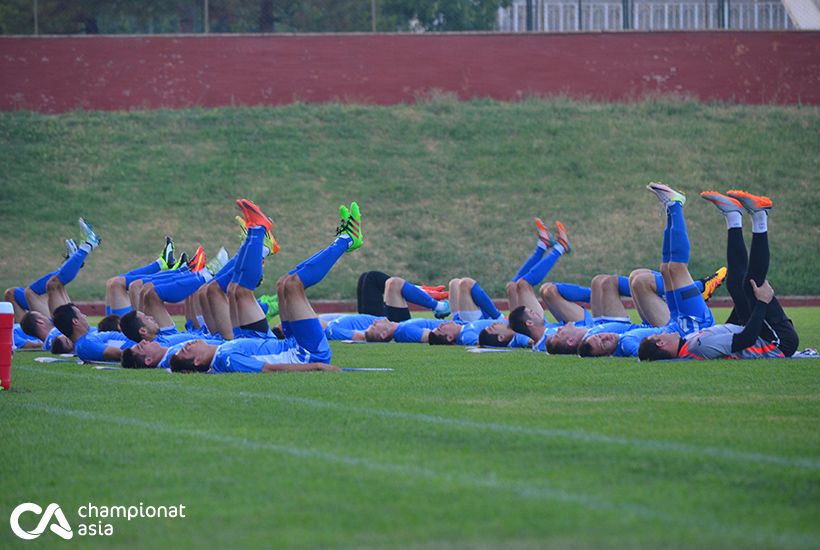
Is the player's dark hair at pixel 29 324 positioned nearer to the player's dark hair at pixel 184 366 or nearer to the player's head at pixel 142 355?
Answer: the player's head at pixel 142 355

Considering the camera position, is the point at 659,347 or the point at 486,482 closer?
the point at 486,482

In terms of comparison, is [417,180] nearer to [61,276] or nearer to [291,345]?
[61,276]

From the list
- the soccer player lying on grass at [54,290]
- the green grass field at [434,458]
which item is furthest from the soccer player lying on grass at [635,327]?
the soccer player lying on grass at [54,290]

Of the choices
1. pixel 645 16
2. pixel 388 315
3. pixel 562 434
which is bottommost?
pixel 388 315

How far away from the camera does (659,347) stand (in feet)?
43.1

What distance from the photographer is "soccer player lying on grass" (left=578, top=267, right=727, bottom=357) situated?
14.1 metres

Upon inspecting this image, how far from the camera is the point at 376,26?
39938 mm

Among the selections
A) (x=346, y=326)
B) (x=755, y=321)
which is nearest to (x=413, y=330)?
(x=346, y=326)

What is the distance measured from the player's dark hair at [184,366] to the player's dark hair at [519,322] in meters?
4.20

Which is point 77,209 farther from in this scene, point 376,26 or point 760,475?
point 760,475

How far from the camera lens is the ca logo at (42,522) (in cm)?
568

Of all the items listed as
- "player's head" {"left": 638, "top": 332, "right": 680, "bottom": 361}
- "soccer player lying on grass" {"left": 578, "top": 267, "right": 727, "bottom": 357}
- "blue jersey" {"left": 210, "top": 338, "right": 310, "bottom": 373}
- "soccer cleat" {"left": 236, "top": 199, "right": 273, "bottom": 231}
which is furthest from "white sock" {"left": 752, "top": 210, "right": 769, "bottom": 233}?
"soccer cleat" {"left": 236, "top": 199, "right": 273, "bottom": 231}

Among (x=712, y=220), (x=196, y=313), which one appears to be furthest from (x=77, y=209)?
(x=196, y=313)

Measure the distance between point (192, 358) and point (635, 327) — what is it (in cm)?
552
